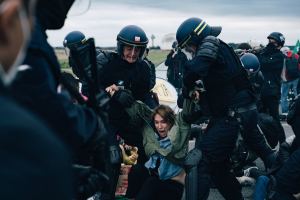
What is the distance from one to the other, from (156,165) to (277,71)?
4998 mm

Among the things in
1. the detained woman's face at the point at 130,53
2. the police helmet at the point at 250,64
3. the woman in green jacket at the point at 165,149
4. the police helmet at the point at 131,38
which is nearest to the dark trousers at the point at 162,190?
the woman in green jacket at the point at 165,149

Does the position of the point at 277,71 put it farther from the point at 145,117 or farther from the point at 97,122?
the point at 97,122

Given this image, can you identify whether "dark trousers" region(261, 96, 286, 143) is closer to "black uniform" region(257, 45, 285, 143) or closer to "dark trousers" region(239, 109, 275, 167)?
"black uniform" region(257, 45, 285, 143)

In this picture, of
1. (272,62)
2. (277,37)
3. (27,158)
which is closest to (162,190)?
(27,158)

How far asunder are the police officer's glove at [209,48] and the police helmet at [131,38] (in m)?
0.85

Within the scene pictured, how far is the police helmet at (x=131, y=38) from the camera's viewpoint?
15.7 ft

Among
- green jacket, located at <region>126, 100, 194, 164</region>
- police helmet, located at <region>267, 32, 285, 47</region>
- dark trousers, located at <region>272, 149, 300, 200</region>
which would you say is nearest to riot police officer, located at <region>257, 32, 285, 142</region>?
police helmet, located at <region>267, 32, 285, 47</region>

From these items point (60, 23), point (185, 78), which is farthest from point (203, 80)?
point (60, 23)

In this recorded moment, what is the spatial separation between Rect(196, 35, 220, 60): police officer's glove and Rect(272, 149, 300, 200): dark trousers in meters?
0.98

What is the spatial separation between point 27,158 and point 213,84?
3481 mm

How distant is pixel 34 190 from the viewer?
93 centimetres

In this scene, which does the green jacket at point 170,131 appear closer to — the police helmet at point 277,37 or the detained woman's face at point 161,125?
the detained woman's face at point 161,125

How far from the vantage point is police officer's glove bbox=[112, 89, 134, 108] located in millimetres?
4566

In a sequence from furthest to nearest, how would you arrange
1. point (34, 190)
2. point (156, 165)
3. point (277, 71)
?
point (277, 71), point (156, 165), point (34, 190)
